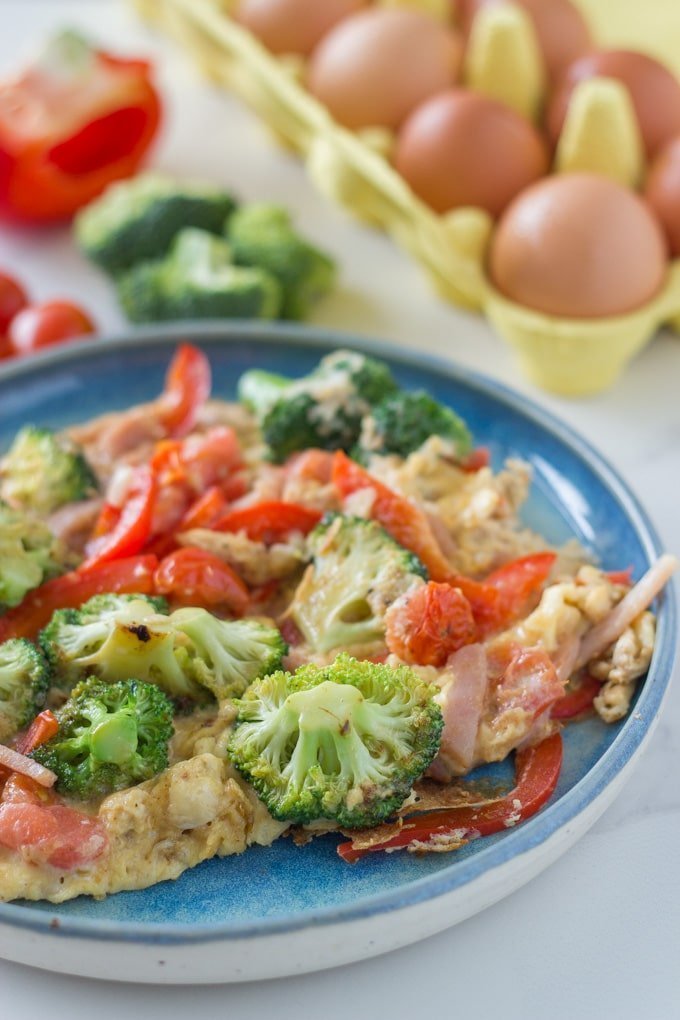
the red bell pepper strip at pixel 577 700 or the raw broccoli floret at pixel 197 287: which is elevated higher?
the raw broccoli floret at pixel 197 287

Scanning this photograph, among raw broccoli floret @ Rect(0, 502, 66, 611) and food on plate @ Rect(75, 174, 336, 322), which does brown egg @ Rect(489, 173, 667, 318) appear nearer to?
food on plate @ Rect(75, 174, 336, 322)

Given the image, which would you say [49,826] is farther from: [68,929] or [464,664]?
[464,664]

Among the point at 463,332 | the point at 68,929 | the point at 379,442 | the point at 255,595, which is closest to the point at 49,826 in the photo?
the point at 68,929

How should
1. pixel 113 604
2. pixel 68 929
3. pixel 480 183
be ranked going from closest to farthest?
pixel 68 929 → pixel 113 604 → pixel 480 183

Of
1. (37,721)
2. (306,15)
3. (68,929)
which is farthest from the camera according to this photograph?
(306,15)

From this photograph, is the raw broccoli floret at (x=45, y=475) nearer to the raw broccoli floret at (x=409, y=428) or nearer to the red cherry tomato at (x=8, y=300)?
the raw broccoli floret at (x=409, y=428)

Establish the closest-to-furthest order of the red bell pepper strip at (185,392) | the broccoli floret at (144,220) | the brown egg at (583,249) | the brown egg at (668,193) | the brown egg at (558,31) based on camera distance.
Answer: the red bell pepper strip at (185,392) → the brown egg at (583,249) → the brown egg at (668,193) → the broccoli floret at (144,220) → the brown egg at (558,31)

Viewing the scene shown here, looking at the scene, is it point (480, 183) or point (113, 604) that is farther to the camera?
point (480, 183)

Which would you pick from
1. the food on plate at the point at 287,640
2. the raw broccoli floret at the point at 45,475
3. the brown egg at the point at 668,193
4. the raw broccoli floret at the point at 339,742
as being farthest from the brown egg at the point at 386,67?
the raw broccoli floret at the point at 339,742
